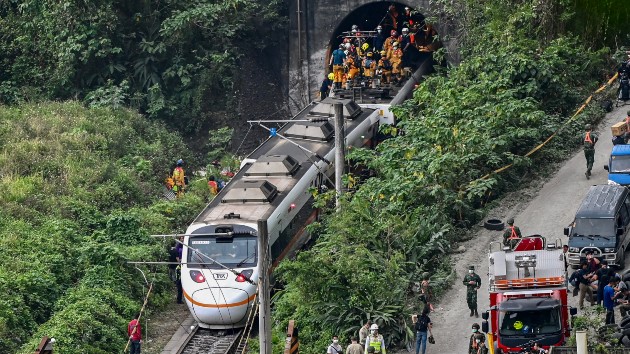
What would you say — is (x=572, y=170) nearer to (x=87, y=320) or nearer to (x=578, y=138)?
(x=578, y=138)

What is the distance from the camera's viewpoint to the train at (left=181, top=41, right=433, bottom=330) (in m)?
25.3

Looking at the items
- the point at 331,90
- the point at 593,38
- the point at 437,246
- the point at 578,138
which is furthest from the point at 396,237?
the point at 593,38

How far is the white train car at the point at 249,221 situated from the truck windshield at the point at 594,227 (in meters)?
7.29

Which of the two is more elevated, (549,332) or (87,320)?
(549,332)

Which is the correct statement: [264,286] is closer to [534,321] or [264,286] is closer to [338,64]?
[534,321]

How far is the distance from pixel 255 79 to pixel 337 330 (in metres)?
22.0

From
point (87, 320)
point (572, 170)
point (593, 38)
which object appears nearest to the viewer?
point (87, 320)

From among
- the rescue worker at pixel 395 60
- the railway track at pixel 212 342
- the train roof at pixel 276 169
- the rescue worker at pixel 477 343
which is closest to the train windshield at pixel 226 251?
the train roof at pixel 276 169

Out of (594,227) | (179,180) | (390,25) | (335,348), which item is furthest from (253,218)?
(390,25)

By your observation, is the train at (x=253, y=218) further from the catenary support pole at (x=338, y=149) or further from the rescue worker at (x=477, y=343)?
the rescue worker at (x=477, y=343)

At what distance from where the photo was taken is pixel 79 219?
31000 mm

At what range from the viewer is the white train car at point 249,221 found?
25.3 metres

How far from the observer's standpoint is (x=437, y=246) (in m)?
26.8

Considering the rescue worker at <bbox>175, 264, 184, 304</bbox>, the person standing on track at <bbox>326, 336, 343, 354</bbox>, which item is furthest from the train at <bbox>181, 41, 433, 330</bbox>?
the person standing on track at <bbox>326, 336, 343, 354</bbox>
